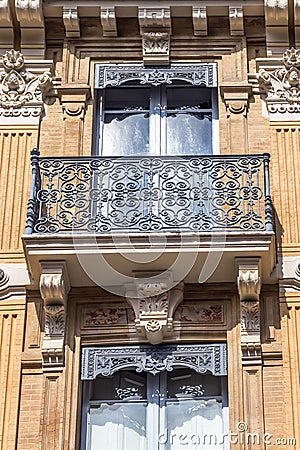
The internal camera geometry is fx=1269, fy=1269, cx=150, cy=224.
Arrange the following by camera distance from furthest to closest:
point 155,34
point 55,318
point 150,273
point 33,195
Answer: point 155,34 → point 33,195 → point 150,273 → point 55,318

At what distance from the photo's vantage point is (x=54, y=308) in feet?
41.7

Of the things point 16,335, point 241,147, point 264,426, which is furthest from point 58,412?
point 241,147

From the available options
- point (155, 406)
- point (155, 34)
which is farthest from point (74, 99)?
point (155, 406)

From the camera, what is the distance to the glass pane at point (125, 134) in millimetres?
14211

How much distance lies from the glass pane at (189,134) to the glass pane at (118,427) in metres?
3.09

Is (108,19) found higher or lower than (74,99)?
higher

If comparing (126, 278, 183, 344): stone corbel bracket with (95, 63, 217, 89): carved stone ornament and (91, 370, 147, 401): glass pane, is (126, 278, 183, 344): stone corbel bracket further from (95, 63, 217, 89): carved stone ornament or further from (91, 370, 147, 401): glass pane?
(95, 63, 217, 89): carved stone ornament

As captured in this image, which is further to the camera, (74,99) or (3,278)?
(74,99)

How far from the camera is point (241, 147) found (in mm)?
13867

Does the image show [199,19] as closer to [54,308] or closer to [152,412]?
[54,308]

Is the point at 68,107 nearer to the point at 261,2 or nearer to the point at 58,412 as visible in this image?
the point at 261,2

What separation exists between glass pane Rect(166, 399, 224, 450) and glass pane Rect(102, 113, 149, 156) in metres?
3.09

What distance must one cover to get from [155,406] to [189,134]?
337 cm

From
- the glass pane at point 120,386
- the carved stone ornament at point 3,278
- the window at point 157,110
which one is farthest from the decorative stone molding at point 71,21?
the glass pane at point 120,386
